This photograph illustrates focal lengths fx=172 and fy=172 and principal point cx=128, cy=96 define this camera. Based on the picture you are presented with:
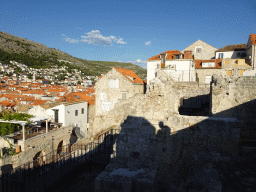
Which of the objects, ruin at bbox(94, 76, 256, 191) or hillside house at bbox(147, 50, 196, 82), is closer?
ruin at bbox(94, 76, 256, 191)

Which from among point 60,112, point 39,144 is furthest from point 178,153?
point 60,112

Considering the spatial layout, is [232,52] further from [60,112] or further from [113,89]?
[60,112]

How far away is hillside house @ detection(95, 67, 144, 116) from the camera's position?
26.6 meters

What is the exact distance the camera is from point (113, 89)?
27078 mm

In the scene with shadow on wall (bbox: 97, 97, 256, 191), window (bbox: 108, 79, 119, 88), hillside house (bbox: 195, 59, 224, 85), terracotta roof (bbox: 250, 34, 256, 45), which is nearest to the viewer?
shadow on wall (bbox: 97, 97, 256, 191)

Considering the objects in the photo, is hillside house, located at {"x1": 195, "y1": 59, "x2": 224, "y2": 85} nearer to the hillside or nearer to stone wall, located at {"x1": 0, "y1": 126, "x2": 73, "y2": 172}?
stone wall, located at {"x1": 0, "y1": 126, "x2": 73, "y2": 172}

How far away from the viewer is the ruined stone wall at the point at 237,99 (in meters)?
8.28

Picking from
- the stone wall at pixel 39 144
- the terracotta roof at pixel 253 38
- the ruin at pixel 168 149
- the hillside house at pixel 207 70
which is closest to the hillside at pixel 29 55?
the hillside house at pixel 207 70

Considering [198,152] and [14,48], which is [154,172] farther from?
[14,48]

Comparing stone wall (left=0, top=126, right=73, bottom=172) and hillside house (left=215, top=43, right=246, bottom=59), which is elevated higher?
hillside house (left=215, top=43, right=246, bottom=59)

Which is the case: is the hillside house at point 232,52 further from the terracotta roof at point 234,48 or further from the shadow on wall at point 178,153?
the shadow on wall at point 178,153

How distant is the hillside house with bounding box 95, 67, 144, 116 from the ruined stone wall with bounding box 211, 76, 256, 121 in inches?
713

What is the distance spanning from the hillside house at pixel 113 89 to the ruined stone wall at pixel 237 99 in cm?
1811

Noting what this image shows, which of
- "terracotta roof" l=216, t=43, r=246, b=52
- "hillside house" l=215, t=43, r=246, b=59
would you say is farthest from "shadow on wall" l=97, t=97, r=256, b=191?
"terracotta roof" l=216, t=43, r=246, b=52
